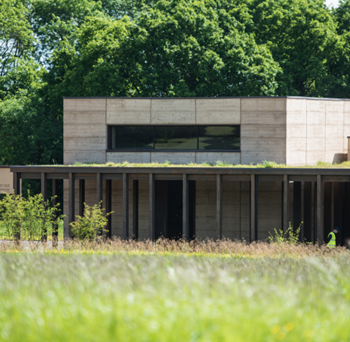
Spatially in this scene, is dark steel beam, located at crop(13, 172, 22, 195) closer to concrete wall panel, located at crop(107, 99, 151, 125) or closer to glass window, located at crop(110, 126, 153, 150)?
glass window, located at crop(110, 126, 153, 150)

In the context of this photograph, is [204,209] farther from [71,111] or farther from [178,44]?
[178,44]

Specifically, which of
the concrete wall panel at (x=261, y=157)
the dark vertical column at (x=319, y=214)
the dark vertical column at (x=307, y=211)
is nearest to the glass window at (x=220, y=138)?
the concrete wall panel at (x=261, y=157)

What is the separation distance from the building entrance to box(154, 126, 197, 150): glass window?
1739 mm

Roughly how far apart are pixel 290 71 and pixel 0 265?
31306mm

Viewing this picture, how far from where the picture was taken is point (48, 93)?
126 ft

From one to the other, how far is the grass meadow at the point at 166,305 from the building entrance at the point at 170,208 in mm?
13860

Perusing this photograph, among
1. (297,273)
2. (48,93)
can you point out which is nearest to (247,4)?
(48,93)

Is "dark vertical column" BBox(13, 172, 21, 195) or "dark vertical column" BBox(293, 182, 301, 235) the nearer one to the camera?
"dark vertical column" BBox(13, 172, 21, 195)

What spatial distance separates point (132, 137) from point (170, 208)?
13.0 ft

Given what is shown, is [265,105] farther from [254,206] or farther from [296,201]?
[254,206]

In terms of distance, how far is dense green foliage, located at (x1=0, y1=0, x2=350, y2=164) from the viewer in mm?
33250

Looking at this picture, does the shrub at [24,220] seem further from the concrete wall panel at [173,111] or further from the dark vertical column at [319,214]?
the dark vertical column at [319,214]

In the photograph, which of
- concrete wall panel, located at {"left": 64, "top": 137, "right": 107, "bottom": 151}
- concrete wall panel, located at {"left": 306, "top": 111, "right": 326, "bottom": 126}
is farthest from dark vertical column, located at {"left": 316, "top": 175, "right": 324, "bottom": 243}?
concrete wall panel, located at {"left": 64, "top": 137, "right": 107, "bottom": 151}

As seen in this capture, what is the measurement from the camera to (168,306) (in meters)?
5.73
